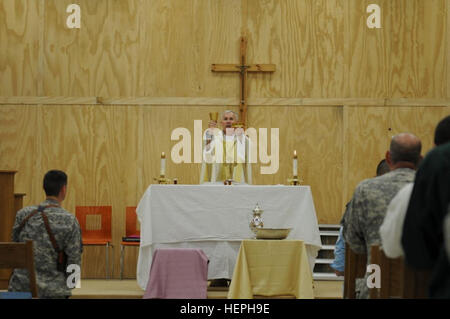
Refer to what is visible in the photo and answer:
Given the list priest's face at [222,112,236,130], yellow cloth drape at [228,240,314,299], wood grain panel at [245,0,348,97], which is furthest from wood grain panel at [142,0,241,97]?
yellow cloth drape at [228,240,314,299]

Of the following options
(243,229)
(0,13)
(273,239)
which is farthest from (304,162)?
(0,13)

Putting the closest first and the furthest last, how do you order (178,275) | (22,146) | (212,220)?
(178,275) < (212,220) < (22,146)

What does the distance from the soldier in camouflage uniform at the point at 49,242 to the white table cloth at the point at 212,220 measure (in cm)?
303

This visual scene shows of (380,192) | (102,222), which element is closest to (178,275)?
(102,222)

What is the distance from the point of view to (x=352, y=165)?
11016 mm

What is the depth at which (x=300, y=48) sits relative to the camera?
11227 millimetres

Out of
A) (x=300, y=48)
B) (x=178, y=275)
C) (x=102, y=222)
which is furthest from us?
(x=300, y=48)

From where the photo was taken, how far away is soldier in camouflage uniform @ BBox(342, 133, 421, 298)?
4.58 metres

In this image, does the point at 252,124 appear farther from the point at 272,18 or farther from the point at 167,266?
the point at 167,266

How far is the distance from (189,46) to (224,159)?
112 inches

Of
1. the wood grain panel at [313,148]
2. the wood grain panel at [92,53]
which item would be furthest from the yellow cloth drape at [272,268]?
the wood grain panel at [92,53]

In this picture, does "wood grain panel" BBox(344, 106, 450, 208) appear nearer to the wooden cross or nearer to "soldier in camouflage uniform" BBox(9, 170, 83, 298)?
the wooden cross

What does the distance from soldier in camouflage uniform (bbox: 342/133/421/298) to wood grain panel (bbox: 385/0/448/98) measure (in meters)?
6.73

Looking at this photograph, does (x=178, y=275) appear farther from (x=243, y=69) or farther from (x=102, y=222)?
(x=243, y=69)
